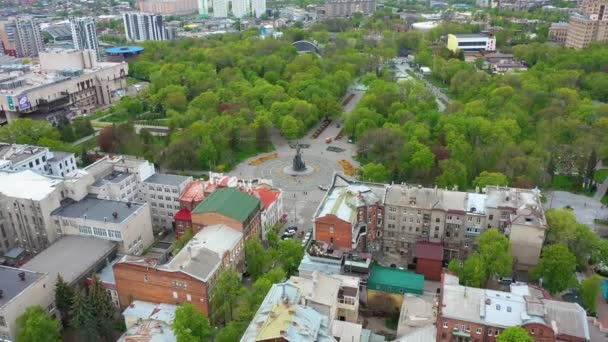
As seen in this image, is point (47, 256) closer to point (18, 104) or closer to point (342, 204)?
point (342, 204)

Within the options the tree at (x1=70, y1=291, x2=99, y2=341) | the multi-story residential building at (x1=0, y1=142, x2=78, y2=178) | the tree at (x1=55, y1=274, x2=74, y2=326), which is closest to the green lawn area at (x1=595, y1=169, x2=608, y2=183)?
the tree at (x1=70, y1=291, x2=99, y2=341)

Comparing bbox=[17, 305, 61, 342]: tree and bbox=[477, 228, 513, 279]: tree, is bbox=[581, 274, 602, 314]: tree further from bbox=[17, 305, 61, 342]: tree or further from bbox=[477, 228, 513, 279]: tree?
bbox=[17, 305, 61, 342]: tree

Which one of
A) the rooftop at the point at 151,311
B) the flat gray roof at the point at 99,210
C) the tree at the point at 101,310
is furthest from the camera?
the flat gray roof at the point at 99,210

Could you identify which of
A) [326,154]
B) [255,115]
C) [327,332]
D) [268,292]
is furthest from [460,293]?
[255,115]

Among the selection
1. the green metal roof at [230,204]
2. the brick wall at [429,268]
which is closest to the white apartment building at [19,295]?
the green metal roof at [230,204]

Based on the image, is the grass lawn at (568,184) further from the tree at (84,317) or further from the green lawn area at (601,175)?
the tree at (84,317)

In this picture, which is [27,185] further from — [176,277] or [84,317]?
[176,277]
